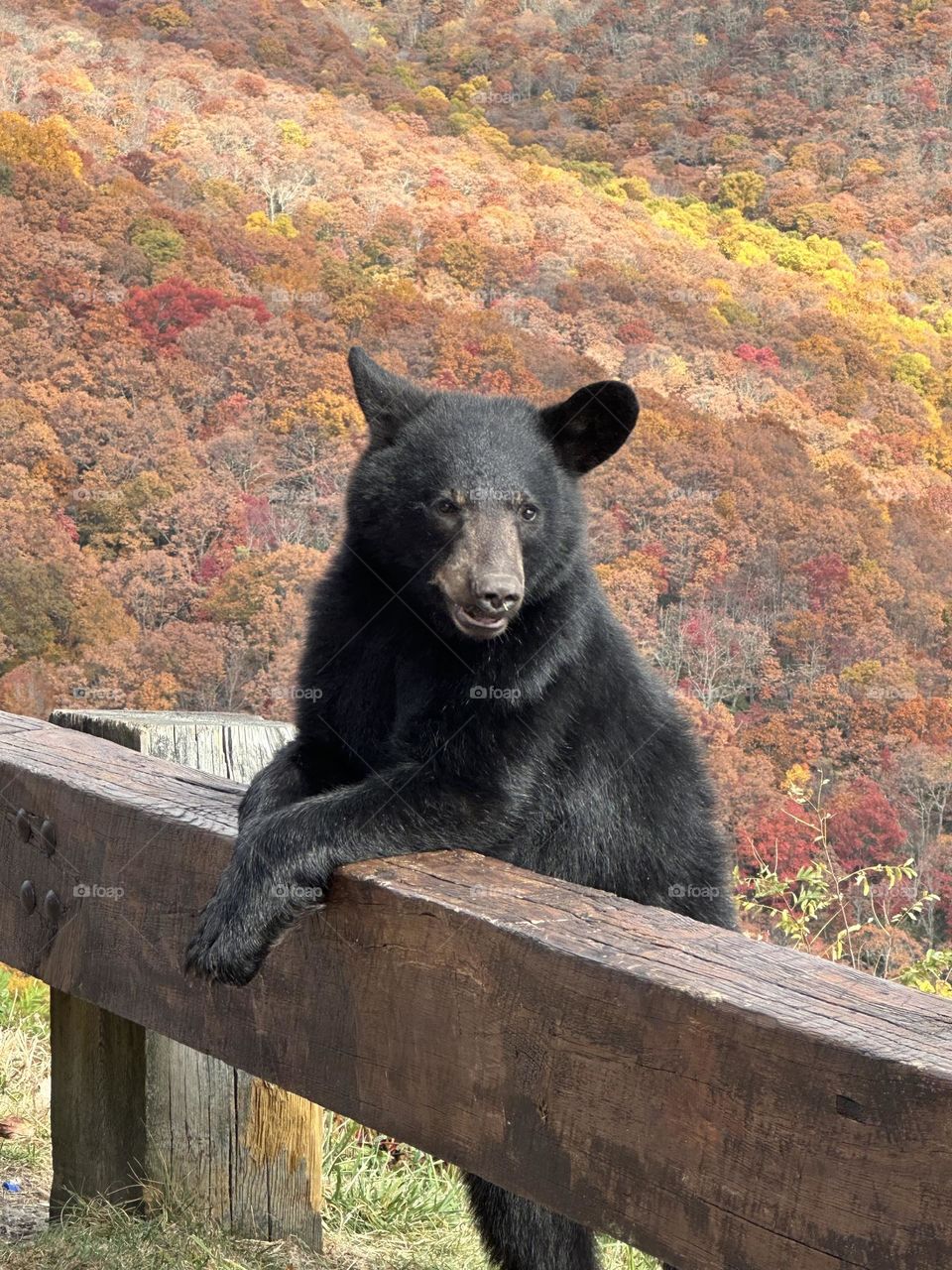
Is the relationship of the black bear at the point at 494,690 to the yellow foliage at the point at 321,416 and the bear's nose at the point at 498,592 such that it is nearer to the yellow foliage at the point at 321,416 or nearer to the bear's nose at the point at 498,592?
the bear's nose at the point at 498,592

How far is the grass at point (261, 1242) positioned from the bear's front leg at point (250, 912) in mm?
913

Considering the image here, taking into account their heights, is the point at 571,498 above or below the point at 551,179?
below

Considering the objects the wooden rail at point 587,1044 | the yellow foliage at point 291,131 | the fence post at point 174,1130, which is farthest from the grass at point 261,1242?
the yellow foliage at point 291,131

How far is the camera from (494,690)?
106 inches

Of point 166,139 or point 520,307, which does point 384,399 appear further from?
point 166,139

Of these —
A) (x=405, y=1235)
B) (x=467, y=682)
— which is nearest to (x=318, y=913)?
(x=467, y=682)

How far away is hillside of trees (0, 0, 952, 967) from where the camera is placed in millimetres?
17766

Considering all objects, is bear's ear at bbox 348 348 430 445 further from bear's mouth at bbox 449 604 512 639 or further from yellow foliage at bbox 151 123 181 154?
yellow foliage at bbox 151 123 181 154

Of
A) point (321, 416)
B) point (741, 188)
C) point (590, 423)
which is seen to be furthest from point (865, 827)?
point (590, 423)

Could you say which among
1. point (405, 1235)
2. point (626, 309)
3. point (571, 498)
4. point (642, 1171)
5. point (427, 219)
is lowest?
point (405, 1235)

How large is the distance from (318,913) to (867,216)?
78.9 feet

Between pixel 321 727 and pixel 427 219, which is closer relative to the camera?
pixel 321 727

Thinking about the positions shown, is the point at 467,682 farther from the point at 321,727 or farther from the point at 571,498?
the point at 571,498

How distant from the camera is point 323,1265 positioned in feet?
9.52
